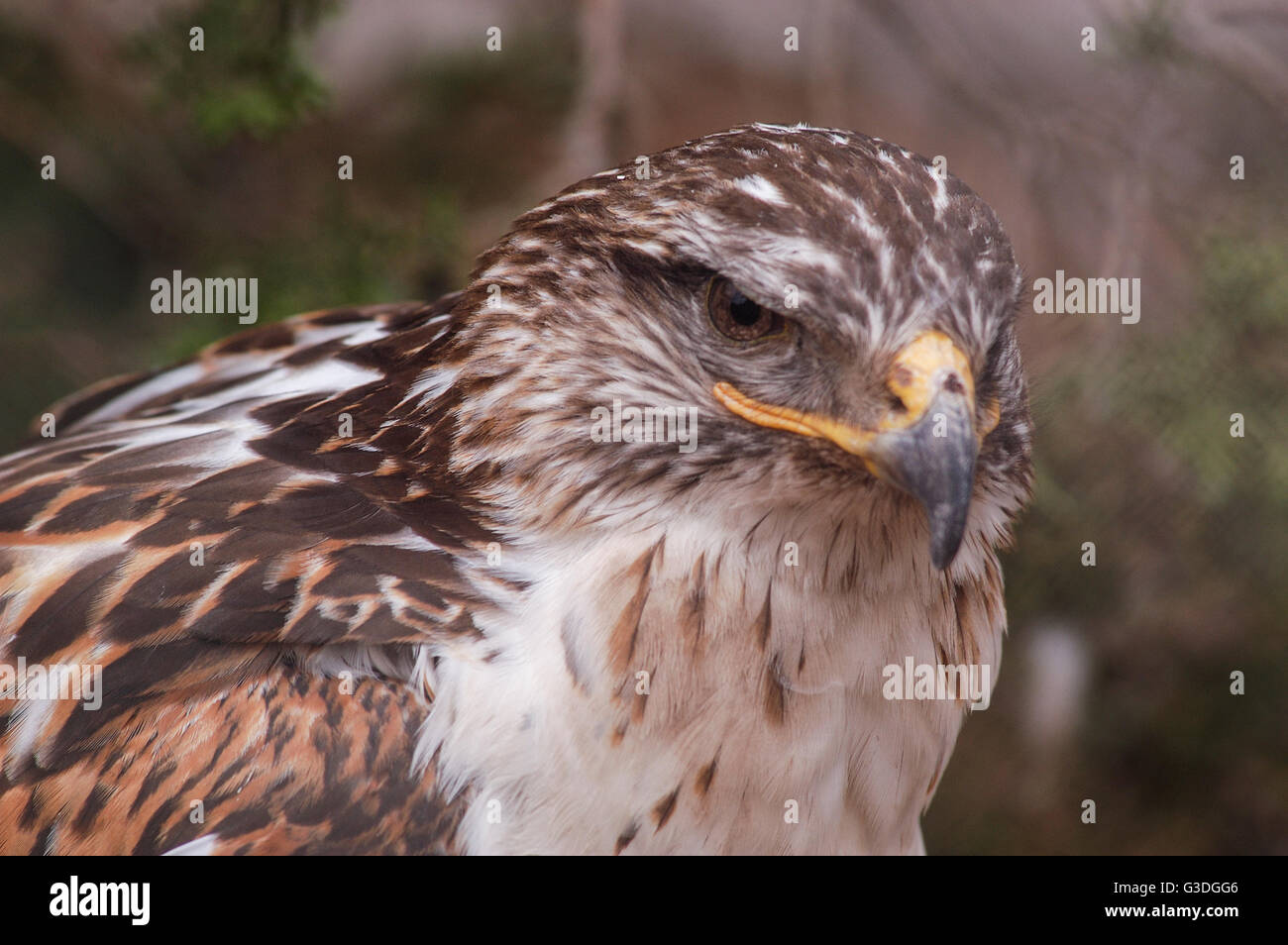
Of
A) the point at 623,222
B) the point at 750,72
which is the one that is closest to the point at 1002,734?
the point at 750,72

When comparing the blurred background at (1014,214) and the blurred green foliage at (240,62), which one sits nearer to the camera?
the blurred green foliage at (240,62)

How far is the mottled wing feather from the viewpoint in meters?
2.21

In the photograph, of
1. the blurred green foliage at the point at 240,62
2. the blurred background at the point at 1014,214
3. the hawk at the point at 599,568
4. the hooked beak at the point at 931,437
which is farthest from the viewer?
the blurred background at the point at 1014,214

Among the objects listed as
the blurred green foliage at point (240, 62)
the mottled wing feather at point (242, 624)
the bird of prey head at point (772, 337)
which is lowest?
the mottled wing feather at point (242, 624)

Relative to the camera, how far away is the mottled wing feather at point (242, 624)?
2.21 m

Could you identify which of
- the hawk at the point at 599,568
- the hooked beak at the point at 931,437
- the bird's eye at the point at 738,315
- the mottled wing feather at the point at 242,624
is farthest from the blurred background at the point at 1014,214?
the hooked beak at the point at 931,437

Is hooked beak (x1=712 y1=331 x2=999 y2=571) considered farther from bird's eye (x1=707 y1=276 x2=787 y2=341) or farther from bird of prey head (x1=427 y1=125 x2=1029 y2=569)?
bird's eye (x1=707 y1=276 x2=787 y2=341)

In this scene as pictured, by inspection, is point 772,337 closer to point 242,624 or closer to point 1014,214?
point 242,624

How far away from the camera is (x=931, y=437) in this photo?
206 cm

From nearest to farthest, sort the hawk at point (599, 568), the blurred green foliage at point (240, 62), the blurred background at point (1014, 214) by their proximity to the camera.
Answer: the hawk at point (599, 568), the blurred green foliage at point (240, 62), the blurred background at point (1014, 214)

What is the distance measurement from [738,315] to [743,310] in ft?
0.04

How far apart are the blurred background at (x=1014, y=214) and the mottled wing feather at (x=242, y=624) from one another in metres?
1.71

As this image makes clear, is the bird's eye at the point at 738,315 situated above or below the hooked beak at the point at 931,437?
above

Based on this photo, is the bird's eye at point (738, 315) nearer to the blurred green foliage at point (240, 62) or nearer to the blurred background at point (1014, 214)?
the blurred green foliage at point (240, 62)
